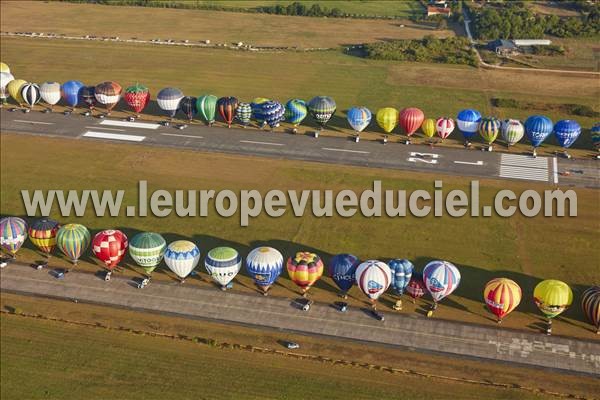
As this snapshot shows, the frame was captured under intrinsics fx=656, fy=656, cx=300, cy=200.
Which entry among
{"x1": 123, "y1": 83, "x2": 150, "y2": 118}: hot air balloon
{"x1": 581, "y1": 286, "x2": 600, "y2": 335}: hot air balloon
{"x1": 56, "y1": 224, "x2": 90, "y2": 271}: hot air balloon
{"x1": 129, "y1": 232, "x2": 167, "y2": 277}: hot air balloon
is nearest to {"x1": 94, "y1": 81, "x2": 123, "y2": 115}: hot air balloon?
{"x1": 123, "y1": 83, "x2": 150, "y2": 118}: hot air balloon

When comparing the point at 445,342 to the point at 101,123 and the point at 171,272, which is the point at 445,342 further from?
the point at 101,123

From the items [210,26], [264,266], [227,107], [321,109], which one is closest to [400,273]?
[264,266]

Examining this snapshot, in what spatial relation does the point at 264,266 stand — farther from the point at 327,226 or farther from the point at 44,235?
the point at 44,235

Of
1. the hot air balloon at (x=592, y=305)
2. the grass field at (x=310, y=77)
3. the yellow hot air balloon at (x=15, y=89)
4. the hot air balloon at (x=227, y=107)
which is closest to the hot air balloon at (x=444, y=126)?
the grass field at (x=310, y=77)

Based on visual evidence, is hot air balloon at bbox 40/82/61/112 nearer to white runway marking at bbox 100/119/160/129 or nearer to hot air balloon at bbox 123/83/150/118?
white runway marking at bbox 100/119/160/129

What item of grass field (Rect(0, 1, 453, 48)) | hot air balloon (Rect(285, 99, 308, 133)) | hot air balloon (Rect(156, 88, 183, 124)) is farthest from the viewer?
grass field (Rect(0, 1, 453, 48))
